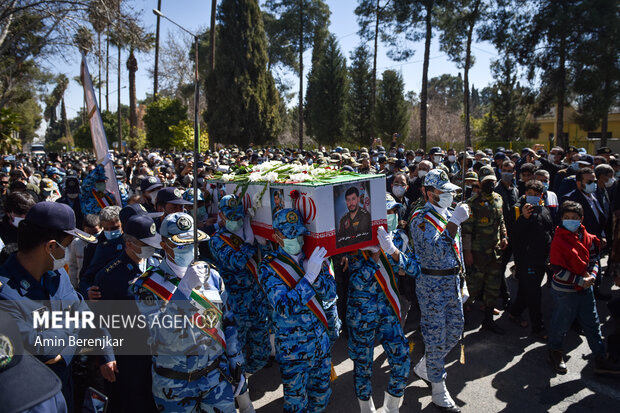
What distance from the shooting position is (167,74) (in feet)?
140

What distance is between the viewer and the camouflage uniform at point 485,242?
6.45 metres

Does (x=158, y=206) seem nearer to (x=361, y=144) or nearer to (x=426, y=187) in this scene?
(x=426, y=187)

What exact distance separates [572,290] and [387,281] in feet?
8.76

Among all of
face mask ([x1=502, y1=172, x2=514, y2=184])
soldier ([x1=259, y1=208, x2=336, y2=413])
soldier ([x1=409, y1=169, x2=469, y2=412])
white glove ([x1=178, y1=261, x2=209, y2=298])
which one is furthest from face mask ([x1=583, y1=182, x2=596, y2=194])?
white glove ([x1=178, y1=261, x2=209, y2=298])

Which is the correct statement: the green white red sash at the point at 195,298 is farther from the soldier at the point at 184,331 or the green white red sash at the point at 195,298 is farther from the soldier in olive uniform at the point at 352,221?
the soldier in olive uniform at the point at 352,221

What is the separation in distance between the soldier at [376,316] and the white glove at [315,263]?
737 millimetres

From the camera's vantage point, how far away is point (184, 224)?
3.17m

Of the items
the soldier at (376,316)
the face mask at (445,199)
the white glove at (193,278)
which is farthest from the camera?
the face mask at (445,199)

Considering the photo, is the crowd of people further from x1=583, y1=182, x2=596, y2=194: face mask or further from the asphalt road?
the asphalt road

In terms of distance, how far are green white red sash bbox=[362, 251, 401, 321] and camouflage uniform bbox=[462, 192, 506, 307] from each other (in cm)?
266

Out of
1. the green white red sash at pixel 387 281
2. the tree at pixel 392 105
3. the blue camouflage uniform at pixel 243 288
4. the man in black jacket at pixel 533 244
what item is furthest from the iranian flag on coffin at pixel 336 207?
the tree at pixel 392 105

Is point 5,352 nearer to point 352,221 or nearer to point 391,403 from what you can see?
point 352,221

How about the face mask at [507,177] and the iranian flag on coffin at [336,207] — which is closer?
the iranian flag on coffin at [336,207]

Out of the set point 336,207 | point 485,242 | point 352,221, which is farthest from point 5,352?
point 485,242
